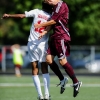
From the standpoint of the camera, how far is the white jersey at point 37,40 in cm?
1180

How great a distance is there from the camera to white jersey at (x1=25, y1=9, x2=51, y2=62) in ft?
38.7

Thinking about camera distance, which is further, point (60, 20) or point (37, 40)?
point (37, 40)

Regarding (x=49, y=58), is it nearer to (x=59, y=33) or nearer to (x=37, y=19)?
(x=59, y=33)

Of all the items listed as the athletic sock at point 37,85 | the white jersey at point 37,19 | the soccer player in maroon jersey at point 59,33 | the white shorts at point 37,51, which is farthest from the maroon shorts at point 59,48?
the athletic sock at point 37,85

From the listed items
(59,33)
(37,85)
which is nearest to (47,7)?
(59,33)

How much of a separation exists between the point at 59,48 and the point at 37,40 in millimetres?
570

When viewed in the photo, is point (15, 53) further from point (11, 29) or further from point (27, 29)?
point (11, 29)

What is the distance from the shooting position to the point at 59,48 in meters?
11.6

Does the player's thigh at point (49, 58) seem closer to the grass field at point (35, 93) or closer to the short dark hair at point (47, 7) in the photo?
the short dark hair at point (47, 7)

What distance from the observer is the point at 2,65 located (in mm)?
→ 38562

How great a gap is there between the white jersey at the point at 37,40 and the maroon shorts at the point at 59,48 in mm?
261

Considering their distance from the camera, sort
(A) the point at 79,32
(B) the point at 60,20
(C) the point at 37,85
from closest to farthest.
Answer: (B) the point at 60,20, (C) the point at 37,85, (A) the point at 79,32

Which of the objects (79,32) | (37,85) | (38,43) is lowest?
(79,32)

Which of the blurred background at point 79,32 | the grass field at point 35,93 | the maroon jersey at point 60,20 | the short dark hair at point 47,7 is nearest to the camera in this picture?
the maroon jersey at point 60,20
